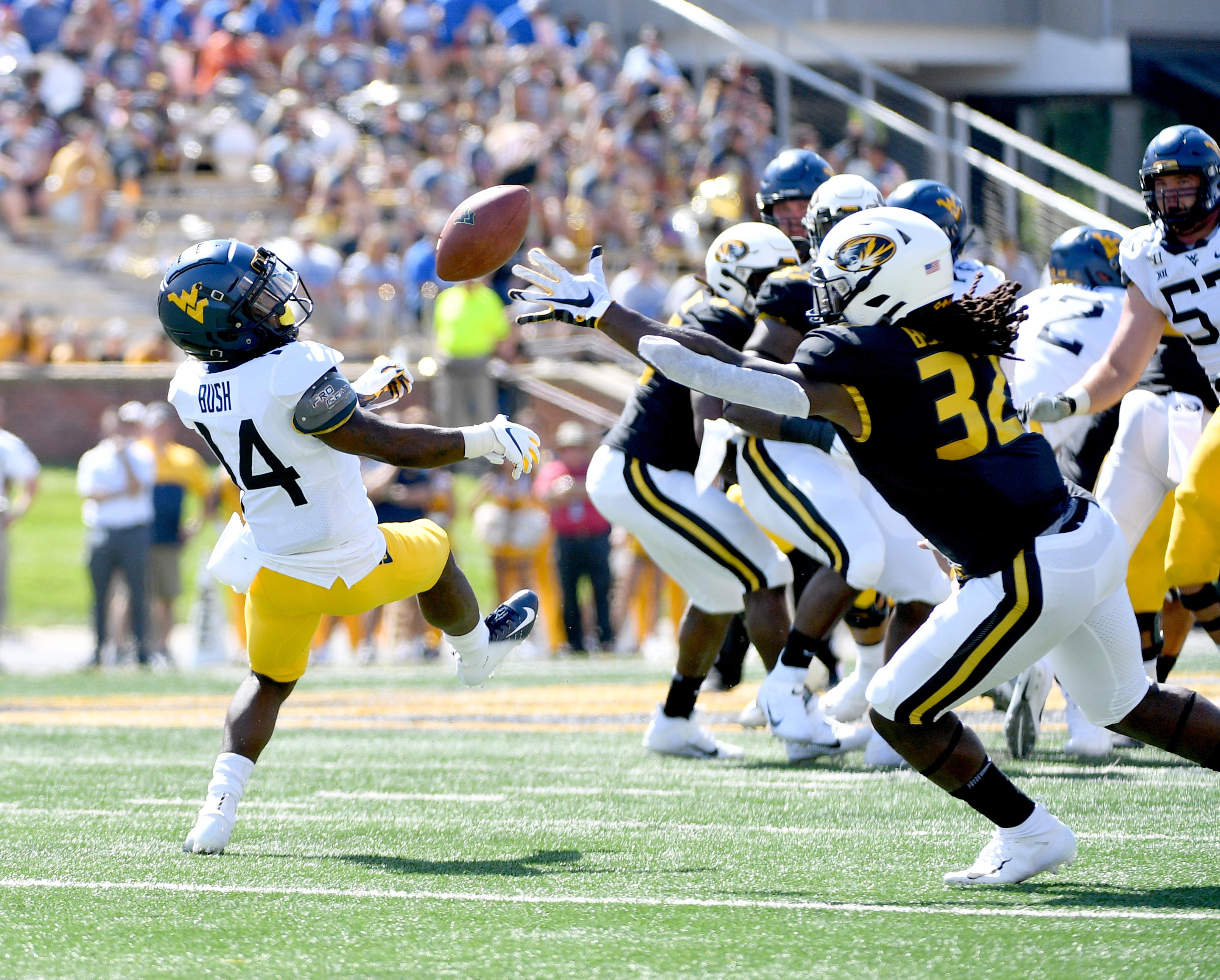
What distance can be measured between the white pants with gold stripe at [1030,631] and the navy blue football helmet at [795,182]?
274 centimetres

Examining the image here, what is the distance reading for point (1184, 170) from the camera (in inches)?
221

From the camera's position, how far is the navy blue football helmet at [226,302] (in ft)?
15.2

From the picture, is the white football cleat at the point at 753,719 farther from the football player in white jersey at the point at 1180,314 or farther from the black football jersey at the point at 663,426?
the football player in white jersey at the point at 1180,314

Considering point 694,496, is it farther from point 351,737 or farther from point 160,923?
point 160,923

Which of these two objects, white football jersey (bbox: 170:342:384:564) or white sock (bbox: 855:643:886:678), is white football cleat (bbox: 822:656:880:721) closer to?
white sock (bbox: 855:643:886:678)

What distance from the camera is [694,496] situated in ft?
20.7

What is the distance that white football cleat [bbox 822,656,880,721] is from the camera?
20.9 feet

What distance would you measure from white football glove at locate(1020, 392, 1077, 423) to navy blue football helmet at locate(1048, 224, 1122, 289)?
139 cm

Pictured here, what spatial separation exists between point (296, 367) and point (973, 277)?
8.73ft

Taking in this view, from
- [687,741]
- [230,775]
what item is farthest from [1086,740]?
[230,775]

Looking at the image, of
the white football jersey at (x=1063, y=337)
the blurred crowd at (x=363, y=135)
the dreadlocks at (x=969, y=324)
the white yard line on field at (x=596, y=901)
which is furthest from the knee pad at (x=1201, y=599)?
the blurred crowd at (x=363, y=135)

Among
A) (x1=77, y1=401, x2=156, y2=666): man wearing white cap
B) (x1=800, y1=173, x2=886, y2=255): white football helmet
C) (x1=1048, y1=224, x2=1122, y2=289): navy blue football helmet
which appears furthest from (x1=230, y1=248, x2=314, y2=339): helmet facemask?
(x1=77, y1=401, x2=156, y2=666): man wearing white cap

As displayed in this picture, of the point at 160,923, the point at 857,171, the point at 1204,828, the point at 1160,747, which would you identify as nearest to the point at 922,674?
the point at 1160,747

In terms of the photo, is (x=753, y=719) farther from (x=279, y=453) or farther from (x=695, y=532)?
(x=279, y=453)
